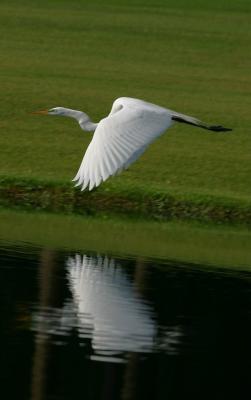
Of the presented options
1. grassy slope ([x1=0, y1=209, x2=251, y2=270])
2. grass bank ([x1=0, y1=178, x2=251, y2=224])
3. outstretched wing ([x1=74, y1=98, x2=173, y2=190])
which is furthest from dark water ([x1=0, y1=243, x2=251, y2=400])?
grass bank ([x1=0, y1=178, x2=251, y2=224])

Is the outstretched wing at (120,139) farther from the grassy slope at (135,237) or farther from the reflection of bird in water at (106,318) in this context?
the grassy slope at (135,237)

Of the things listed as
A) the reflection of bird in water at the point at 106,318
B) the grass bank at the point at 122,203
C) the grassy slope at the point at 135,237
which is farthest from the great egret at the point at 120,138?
the grass bank at the point at 122,203

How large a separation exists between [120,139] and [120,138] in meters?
0.03

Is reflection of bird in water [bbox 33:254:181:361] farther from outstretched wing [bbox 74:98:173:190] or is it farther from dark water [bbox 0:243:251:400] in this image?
outstretched wing [bbox 74:98:173:190]

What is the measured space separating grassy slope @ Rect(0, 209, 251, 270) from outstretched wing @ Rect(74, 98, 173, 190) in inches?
107

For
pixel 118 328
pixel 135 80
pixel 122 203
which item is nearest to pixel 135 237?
pixel 122 203

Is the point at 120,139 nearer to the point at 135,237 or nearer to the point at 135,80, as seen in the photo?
the point at 135,237

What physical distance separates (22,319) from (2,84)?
16.0 metres

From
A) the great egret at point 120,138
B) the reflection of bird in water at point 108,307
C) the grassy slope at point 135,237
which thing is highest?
the great egret at point 120,138

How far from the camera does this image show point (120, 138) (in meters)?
12.1

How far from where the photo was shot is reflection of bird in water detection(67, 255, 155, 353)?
11.5m

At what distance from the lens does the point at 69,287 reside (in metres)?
13.4

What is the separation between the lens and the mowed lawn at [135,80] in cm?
2139

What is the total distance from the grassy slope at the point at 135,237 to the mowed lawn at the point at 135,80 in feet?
4.70
